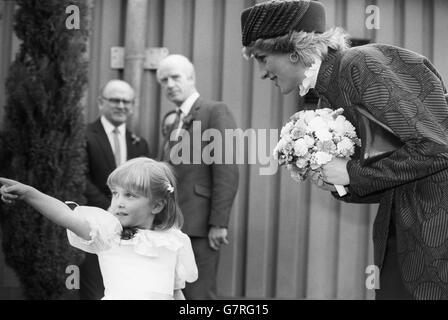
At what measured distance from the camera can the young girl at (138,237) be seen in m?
2.39

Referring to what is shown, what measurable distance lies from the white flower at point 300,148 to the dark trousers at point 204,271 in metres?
1.34

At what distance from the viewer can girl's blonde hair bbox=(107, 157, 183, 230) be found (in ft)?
8.14

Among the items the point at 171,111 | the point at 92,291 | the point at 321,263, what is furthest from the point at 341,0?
the point at 92,291

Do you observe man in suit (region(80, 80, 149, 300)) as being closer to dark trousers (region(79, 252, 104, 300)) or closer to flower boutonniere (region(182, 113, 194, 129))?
dark trousers (region(79, 252, 104, 300))

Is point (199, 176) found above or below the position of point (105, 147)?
below

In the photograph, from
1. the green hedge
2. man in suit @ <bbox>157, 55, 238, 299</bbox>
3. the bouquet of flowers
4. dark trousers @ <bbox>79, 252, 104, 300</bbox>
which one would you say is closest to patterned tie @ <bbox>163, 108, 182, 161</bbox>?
man in suit @ <bbox>157, 55, 238, 299</bbox>

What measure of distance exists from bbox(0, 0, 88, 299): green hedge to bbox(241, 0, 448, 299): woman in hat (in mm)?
1185

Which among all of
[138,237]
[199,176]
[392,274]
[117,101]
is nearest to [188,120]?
[199,176]

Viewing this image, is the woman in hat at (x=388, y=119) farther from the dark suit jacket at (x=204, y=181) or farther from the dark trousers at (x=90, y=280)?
the dark trousers at (x=90, y=280)

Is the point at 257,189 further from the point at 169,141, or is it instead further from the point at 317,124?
the point at 317,124

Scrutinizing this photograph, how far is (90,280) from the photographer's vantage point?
3236 mm

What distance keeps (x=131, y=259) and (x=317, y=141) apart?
743mm

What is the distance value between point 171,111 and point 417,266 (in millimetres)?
1726

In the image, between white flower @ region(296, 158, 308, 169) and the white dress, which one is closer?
white flower @ region(296, 158, 308, 169)
